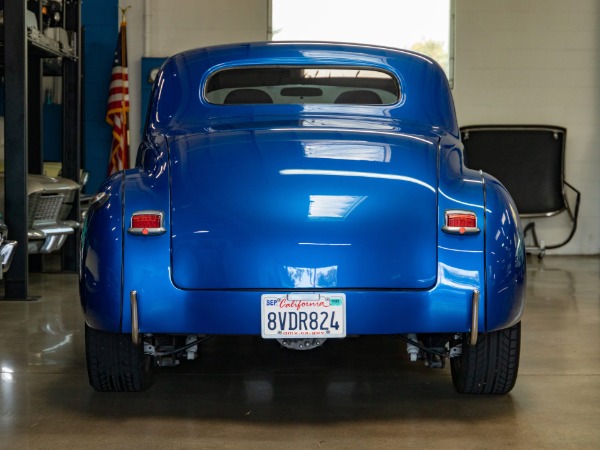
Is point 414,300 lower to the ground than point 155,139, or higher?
lower

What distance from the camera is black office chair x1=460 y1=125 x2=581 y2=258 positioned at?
12.2 metres

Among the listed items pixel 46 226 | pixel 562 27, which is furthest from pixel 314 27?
pixel 46 226

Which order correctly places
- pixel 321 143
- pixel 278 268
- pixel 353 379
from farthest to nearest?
pixel 353 379 → pixel 321 143 → pixel 278 268

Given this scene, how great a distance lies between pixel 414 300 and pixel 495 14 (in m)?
10.3

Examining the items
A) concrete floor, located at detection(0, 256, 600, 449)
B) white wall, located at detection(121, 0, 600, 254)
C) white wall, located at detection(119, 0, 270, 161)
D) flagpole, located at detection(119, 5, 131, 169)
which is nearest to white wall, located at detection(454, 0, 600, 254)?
white wall, located at detection(121, 0, 600, 254)

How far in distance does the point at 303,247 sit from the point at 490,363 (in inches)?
38.7

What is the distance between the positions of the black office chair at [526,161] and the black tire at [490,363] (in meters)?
8.53

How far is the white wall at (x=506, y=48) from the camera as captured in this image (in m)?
12.9

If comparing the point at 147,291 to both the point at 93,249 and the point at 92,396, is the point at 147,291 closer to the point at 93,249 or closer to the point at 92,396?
the point at 93,249

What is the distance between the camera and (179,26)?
12992mm

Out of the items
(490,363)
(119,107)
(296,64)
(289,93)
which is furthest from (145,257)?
(119,107)

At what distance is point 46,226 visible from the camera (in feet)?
26.8

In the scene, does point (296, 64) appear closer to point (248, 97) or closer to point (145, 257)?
point (248, 97)

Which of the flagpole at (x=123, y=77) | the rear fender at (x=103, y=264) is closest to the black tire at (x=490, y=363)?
the rear fender at (x=103, y=264)
